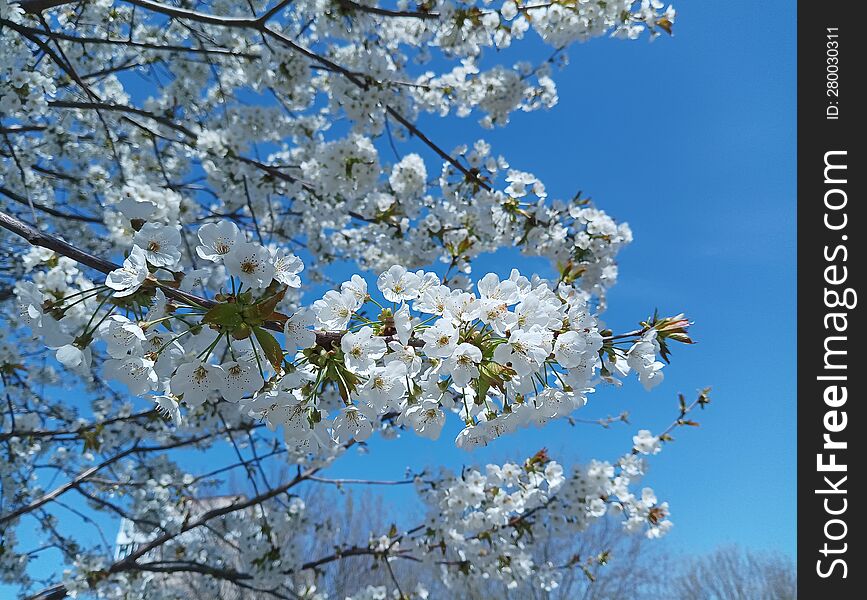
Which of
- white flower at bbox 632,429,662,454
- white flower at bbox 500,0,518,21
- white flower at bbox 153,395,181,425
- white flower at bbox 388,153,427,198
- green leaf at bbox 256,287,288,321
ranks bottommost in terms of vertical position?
white flower at bbox 153,395,181,425

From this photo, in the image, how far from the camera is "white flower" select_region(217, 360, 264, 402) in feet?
3.57

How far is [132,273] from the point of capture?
1025 millimetres

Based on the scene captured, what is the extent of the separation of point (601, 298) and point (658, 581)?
1303 cm

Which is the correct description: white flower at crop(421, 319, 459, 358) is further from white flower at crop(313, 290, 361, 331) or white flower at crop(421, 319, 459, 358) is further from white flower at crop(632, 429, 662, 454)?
white flower at crop(632, 429, 662, 454)

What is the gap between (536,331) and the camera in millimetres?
1115

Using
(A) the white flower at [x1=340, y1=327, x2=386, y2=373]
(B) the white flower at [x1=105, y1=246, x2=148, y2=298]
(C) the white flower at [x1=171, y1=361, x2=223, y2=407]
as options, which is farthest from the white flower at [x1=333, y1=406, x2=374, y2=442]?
(B) the white flower at [x1=105, y1=246, x2=148, y2=298]

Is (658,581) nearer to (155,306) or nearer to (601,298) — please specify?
(601,298)

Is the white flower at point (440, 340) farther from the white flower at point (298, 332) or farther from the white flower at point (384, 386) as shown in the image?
the white flower at point (298, 332)

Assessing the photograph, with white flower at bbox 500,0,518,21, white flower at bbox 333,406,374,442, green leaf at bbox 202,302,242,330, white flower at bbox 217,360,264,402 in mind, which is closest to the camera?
green leaf at bbox 202,302,242,330

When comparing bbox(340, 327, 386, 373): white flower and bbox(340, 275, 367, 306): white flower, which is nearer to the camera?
bbox(340, 327, 386, 373): white flower

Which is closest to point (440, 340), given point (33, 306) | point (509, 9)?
point (33, 306)

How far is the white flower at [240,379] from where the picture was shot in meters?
1.09

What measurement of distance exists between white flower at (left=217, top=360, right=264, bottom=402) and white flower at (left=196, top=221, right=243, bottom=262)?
24 centimetres

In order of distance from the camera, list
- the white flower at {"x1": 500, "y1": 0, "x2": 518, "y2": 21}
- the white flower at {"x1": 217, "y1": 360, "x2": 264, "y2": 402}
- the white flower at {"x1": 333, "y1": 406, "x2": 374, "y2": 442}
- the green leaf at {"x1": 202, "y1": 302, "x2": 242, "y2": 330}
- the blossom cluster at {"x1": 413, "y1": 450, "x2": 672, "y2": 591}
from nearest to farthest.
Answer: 1. the green leaf at {"x1": 202, "y1": 302, "x2": 242, "y2": 330}
2. the white flower at {"x1": 217, "y1": 360, "x2": 264, "y2": 402}
3. the white flower at {"x1": 333, "y1": 406, "x2": 374, "y2": 442}
4. the white flower at {"x1": 500, "y1": 0, "x2": 518, "y2": 21}
5. the blossom cluster at {"x1": 413, "y1": 450, "x2": 672, "y2": 591}
